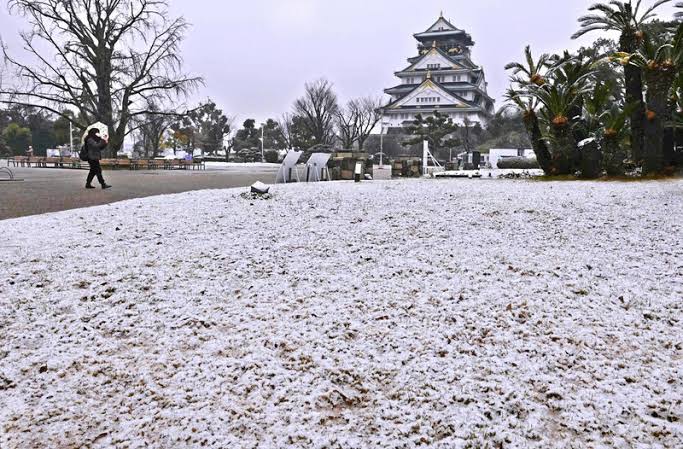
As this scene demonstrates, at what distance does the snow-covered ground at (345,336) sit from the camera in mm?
2219

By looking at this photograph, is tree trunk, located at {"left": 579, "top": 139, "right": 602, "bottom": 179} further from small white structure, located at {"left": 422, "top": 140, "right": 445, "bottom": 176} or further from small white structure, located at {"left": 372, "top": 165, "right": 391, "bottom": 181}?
small white structure, located at {"left": 422, "top": 140, "right": 445, "bottom": 176}

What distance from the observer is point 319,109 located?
44156 mm

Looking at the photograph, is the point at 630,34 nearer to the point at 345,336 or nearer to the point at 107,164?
the point at 345,336

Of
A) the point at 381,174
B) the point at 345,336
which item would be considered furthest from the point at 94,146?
the point at 381,174

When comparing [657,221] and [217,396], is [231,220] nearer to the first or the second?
[217,396]

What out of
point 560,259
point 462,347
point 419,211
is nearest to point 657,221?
point 560,259

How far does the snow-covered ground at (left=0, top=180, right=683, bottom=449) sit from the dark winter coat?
4855 millimetres

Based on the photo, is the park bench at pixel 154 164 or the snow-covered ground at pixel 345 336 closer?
the snow-covered ground at pixel 345 336

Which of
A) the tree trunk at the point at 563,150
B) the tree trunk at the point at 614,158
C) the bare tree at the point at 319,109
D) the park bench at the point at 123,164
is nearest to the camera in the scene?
the tree trunk at the point at 614,158

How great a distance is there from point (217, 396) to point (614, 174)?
31.6 feet

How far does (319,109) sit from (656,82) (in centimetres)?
3676

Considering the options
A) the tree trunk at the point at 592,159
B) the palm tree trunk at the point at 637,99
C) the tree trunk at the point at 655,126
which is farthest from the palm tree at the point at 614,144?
the palm tree trunk at the point at 637,99

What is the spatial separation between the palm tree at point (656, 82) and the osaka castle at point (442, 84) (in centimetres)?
3935

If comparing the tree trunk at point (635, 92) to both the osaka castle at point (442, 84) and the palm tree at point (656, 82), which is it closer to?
the palm tree at point (656, 82)
